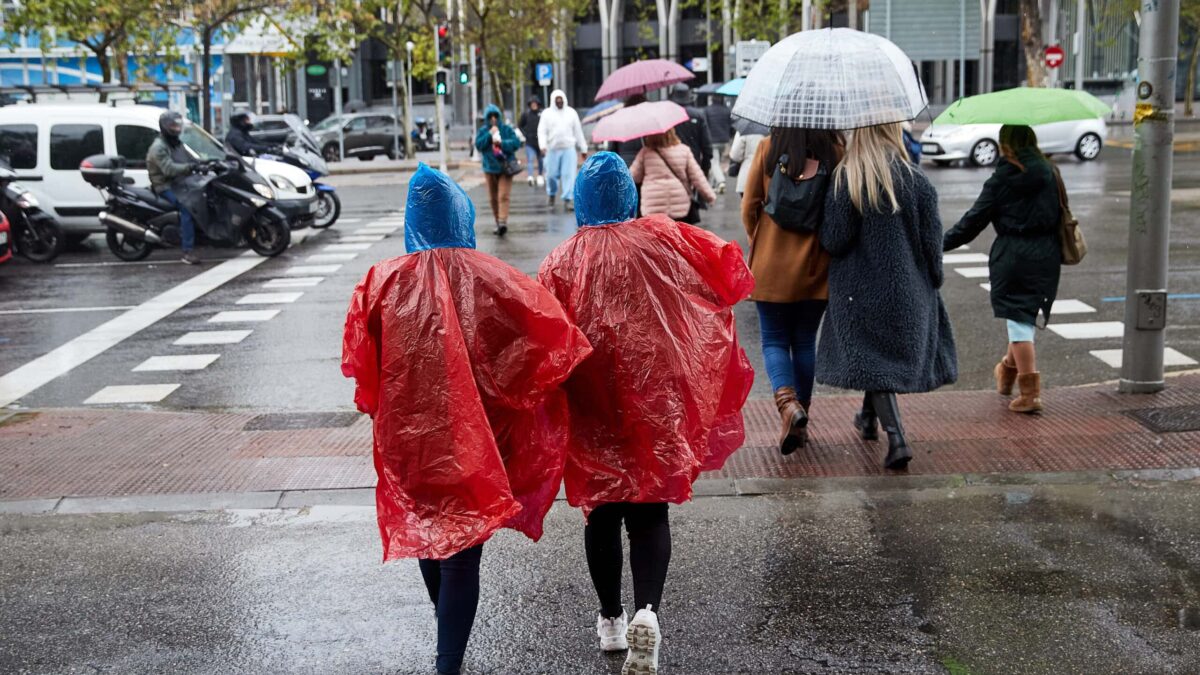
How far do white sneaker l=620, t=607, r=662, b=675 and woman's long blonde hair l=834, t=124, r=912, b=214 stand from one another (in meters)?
2.47

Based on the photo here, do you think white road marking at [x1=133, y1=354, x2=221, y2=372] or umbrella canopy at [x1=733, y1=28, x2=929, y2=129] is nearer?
umbrella canopy at [x1=733, y1=28, x2=929, y2=129]

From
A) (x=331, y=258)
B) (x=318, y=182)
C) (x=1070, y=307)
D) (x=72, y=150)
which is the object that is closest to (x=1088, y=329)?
(x=1070, y=307)

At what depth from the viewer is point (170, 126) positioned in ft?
50.9

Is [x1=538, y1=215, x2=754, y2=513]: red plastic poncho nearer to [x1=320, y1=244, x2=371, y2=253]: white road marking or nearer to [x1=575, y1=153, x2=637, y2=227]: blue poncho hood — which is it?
[x1=575, y1=153, x2=637, y2=227]: blue poncho hood

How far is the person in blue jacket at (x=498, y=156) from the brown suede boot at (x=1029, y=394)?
10.7 m

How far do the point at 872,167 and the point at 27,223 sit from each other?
12.9m

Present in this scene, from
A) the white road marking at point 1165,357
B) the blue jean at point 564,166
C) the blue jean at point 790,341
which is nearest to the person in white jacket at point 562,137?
the blue jean at point 564,166

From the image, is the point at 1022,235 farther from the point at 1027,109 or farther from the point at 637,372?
the point at 637,372

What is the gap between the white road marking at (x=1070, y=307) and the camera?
1056 centimetres

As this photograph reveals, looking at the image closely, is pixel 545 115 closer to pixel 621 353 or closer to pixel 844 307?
pixel 844 307

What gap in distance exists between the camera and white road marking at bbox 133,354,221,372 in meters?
9.63

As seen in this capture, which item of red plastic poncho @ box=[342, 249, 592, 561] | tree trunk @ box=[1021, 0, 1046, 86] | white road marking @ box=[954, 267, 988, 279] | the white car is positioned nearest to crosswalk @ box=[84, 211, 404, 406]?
red plastic poncho @ box=[342, 249, 592, 561]

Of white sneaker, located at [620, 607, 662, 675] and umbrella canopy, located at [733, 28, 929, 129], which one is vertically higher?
umbrella canopy, located at [733, 28, 929, 129]

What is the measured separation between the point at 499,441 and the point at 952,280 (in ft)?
31.1
